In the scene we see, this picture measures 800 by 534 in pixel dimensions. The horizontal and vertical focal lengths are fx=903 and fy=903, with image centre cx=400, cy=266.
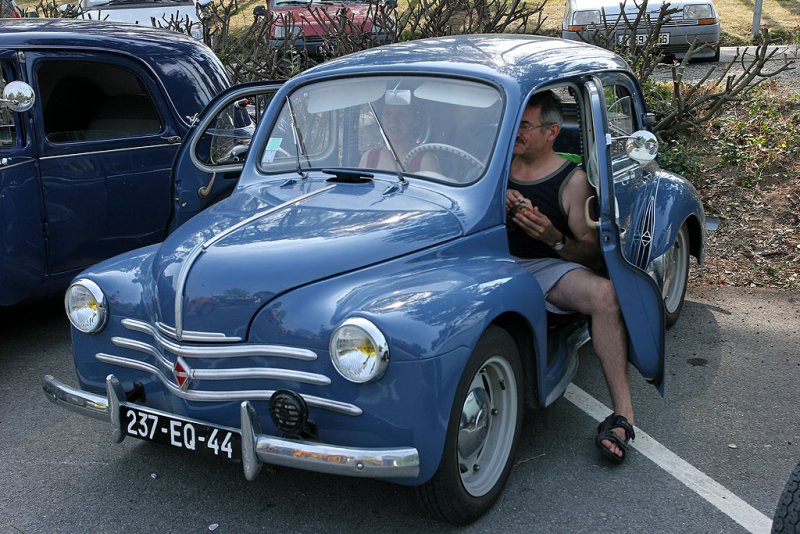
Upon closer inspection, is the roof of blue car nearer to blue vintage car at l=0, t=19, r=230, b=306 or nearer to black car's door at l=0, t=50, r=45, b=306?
blue vintage car at l=0, t=19, r=230, b=306

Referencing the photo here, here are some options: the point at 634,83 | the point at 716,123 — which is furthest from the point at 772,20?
the point at 634,83

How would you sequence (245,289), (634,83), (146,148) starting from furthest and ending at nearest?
(146,148)
(634,83)
(245,289)

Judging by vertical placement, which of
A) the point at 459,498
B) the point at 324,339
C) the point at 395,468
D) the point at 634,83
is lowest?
the point at 459,498

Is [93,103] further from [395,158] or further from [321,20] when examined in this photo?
[321,20]

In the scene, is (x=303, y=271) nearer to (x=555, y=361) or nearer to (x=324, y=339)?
(x=324, y=339)

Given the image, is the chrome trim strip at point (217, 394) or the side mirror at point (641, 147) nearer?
the chrome trim strip at point (217, 394)

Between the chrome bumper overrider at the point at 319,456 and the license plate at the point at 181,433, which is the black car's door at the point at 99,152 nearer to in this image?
the license plate at the point at 181,433

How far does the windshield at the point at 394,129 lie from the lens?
4.17 meters

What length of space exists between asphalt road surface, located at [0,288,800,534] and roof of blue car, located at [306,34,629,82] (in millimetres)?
1718

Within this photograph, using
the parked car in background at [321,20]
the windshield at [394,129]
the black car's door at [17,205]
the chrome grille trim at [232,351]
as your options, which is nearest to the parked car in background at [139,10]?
the parked car in background at [321,20]

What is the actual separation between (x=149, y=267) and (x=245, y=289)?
67 centimetres

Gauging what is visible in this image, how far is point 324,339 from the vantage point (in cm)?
321

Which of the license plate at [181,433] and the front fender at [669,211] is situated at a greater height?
the front fender at [669,211]

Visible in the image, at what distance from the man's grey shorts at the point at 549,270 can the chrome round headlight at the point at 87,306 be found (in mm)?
1865
